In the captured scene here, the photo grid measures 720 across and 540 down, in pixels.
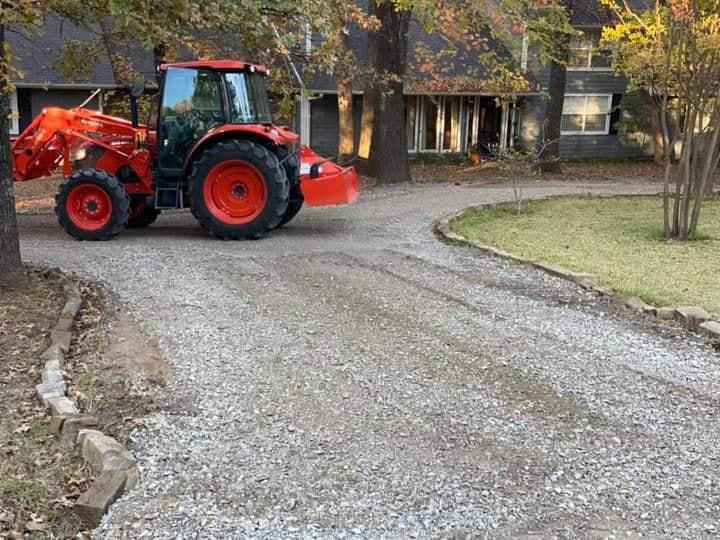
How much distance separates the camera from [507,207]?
15.3 m

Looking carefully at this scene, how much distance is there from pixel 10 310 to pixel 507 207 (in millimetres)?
10487

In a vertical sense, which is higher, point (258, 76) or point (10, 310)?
point (258, 76)

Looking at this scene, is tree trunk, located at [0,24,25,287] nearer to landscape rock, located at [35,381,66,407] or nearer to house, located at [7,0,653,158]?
landscape rock, located at [35,381,66,407]

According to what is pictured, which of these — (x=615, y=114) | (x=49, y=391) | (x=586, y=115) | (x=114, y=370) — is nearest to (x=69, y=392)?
(x=49, y=391)

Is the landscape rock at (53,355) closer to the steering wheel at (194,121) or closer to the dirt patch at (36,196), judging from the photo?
the steering wheel at (194,121)

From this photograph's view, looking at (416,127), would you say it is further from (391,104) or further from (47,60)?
(47,60)

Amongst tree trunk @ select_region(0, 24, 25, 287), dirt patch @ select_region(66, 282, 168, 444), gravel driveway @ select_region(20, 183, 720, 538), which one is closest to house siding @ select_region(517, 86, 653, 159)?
gravel driveway @ select_region(20, 183, 720, 538)

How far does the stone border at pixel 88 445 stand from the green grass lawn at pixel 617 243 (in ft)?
17.9

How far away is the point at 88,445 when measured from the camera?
13.5 feet

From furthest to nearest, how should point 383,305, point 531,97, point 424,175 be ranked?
point 531,97 → point 424,175 → point 383,305

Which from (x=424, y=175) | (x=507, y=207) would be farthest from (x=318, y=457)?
(x=424, y=175)


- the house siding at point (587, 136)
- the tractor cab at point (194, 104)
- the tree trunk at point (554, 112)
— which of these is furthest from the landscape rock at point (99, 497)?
the house siding at point (587, 136)

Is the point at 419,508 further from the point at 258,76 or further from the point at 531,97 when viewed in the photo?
the point at 531,97

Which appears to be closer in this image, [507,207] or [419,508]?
[419,508]
